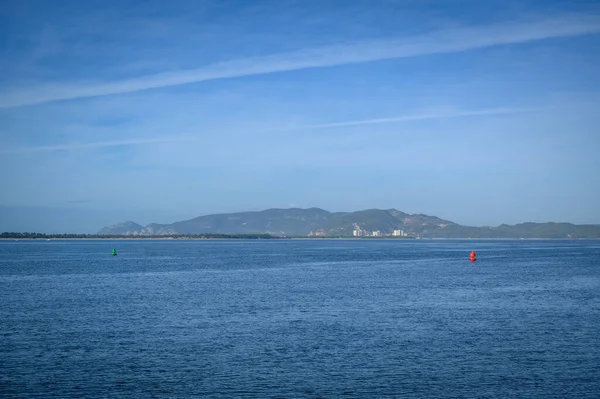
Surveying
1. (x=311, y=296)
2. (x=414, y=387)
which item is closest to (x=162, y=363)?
(x=414, y=387)

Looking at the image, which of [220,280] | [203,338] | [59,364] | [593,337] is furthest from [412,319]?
[220,280]

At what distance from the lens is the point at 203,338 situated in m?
34.8

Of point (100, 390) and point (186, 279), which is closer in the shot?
point (100, 390)

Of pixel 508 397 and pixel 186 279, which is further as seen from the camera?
pixel 186 279

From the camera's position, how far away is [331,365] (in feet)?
92.5

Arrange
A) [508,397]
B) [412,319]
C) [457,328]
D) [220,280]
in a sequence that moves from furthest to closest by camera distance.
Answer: [220,280], [412,319], [457,328], [508,397]

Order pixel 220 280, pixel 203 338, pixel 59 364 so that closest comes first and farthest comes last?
1. pixel 59 364
2. pixel 203 338
3. pixel 220 280

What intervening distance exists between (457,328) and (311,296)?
19716 mm

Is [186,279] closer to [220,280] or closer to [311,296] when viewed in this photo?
[220,280]

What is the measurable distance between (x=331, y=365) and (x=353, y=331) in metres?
8.79

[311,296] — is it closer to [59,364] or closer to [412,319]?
[412,319]

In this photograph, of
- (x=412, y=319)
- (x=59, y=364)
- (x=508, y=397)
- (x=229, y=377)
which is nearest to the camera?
(x=508, y=397)

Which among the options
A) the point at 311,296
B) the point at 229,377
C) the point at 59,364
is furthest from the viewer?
the point at 311,296

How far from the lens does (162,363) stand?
28.7 m
